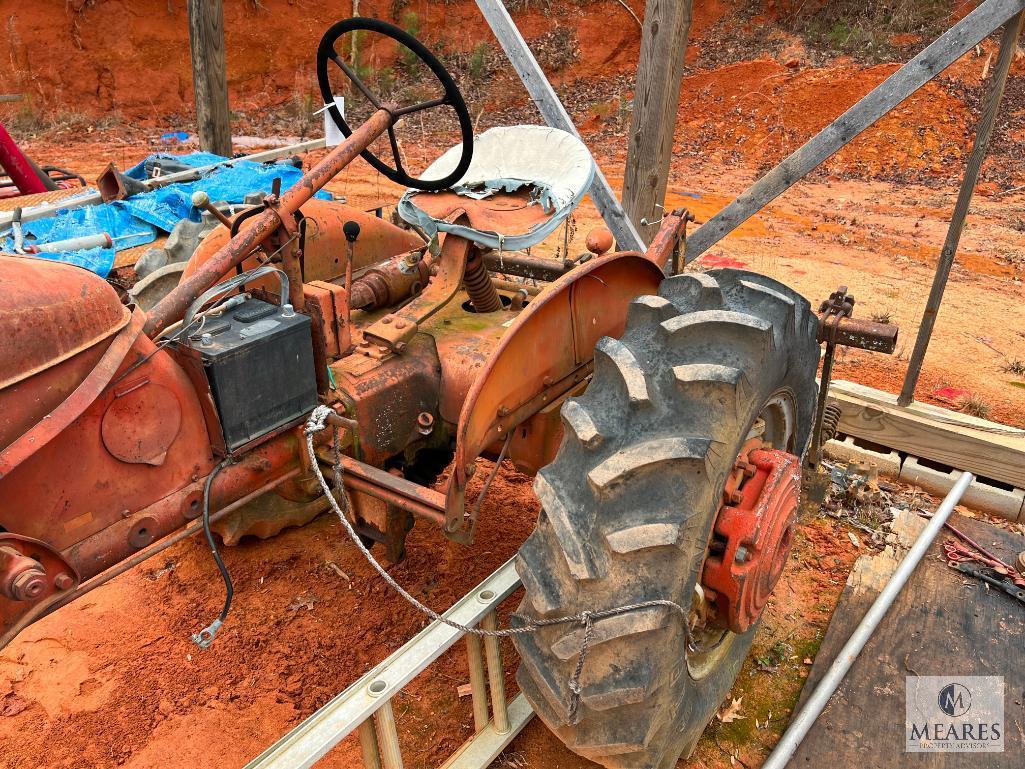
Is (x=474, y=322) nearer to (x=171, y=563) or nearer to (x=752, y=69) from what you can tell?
(x=171, y=563)

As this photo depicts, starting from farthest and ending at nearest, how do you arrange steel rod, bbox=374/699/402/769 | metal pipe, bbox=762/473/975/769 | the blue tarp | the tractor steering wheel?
the blue tarp < the tractor steering wheel < metal pipe, bbox=762/473/975/769 < steel rod, bbox=374/699/402/769

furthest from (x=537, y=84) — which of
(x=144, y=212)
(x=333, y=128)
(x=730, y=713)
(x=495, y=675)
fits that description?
(x=144, y=212)

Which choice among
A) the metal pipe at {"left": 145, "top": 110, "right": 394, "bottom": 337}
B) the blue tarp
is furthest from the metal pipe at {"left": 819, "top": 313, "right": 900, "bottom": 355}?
the blue tarp

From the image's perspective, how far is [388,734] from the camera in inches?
74.0

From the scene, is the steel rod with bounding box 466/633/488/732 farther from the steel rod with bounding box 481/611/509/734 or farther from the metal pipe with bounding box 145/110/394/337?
the metal pipe with bounding box 145/110/394/337

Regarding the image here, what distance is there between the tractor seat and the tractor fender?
0.37 m

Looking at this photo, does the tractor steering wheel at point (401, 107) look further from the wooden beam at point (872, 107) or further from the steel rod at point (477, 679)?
the steel rod at point (477, 679)

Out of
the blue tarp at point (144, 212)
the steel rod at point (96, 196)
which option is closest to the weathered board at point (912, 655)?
Result: the blue tarp at point (144, 212)

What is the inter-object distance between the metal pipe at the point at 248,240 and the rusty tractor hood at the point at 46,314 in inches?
7.4

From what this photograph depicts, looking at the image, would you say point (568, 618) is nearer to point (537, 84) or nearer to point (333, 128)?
point (333, 128)

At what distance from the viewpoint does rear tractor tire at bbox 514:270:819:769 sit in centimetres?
176

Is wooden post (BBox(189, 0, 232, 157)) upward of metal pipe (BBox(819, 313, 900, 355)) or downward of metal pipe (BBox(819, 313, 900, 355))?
upward

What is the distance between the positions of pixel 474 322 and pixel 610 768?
4.97 feet

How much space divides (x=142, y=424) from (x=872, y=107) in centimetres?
297
